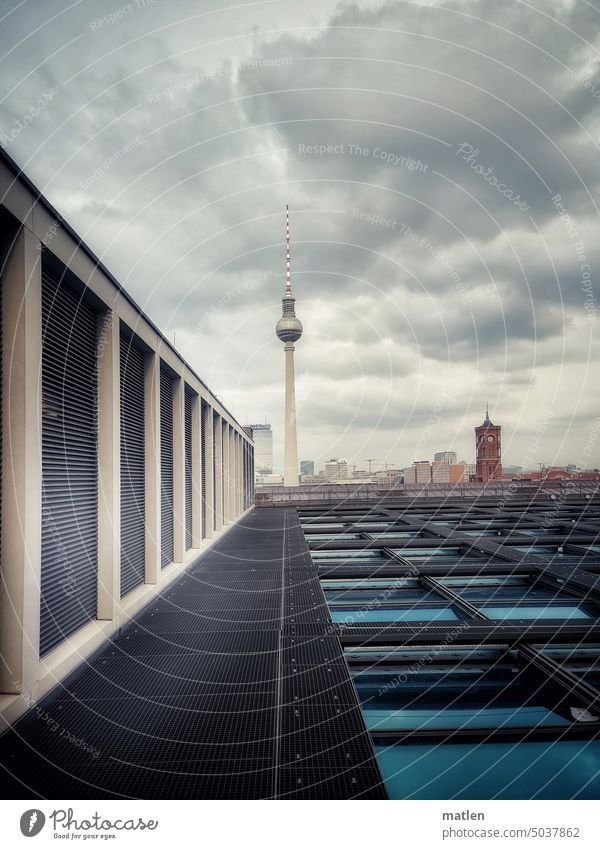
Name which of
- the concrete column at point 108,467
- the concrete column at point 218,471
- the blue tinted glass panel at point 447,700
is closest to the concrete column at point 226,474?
the concrete column at point 218,471

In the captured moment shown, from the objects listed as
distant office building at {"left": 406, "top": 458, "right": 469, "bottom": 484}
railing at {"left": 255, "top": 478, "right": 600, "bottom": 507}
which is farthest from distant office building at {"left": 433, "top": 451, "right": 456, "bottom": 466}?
railing at {"left": 255, "top": 478, "right": 600, "bottom": 507}

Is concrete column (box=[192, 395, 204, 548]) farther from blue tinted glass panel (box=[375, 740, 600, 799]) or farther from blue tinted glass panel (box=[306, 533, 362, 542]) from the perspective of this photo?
blue tinted glass panel (box=[375, 740, 600, 799])

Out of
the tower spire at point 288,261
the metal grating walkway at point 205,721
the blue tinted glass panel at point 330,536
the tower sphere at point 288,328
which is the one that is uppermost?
the tower spire at point 288,261

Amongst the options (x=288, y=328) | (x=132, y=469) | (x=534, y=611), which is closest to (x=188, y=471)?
(x=132, y=469)

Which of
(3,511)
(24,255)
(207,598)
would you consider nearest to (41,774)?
(3,511)

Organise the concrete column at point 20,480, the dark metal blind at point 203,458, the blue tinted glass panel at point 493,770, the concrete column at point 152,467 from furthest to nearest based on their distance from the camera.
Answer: the dark metal blind at point 203,458 → the concrete column at point 152,467 → the concrete column at point 20,480 → the blue tinted glass panel at point 493,770

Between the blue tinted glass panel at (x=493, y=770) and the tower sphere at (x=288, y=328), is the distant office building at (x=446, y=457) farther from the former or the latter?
the blue tinted glass panel at (x=493, y=770)

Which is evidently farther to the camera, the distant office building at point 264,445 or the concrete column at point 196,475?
the distant office building at point 264,445

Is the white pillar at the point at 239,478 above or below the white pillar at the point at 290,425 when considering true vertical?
below
